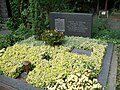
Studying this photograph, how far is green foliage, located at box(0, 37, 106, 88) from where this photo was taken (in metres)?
3.93

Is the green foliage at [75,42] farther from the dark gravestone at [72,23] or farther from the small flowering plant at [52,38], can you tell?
the dark gravestone at [72,23]

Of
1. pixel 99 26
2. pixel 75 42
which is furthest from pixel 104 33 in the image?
pixel 75 42

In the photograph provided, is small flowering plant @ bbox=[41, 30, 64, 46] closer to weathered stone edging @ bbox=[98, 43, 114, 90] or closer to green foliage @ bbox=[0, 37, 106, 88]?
green foliage @ bbox=[0, 37, 106, 88]

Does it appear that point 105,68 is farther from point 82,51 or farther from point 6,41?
point 6,41

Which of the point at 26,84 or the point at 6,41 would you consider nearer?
the point at 26,84

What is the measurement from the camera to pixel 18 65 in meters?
4.40

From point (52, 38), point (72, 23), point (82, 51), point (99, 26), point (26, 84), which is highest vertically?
point (72, 23)

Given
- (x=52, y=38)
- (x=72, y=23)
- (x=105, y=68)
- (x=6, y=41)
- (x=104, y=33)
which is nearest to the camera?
(x=105, y=68)

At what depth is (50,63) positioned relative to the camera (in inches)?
176

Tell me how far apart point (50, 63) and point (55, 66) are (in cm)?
23

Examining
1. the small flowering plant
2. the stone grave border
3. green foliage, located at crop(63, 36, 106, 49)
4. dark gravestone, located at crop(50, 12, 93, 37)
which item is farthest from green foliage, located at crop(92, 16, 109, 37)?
the stone grave border

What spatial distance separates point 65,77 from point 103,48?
215 cm

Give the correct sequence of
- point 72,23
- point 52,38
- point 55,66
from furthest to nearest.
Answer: point 72,23
point 52,38
point 55,66

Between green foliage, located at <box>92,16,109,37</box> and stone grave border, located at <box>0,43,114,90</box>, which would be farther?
green foliage, located at <box>92,16,109,37</box>
